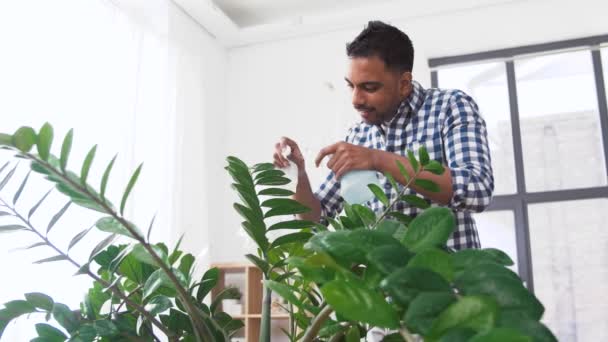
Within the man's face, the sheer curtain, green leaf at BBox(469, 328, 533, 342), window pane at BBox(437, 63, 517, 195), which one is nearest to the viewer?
green leaf at BBox(469, 328, 533, 342)

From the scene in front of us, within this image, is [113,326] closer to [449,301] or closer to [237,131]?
[449,301]

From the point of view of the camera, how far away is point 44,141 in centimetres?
45

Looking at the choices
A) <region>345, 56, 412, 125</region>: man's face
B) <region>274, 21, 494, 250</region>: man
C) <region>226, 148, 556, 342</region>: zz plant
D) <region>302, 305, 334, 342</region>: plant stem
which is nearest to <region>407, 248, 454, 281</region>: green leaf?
<region>226, 148, 556, 342</region>: zz plant

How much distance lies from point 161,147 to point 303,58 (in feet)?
4.88

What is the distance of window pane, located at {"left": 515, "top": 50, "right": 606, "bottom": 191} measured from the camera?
416cm

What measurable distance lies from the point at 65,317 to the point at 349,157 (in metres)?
0.62

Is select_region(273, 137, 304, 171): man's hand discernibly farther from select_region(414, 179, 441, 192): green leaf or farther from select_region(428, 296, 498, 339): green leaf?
select_region(428, 296, 498, 339): green leaf

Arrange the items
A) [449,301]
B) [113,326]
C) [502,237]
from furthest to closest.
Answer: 1. [502,237]
2. [113,326]
3. [449,301]

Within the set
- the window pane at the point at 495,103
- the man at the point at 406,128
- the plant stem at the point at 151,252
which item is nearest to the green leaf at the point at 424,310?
the plant stem at the point at 151,252

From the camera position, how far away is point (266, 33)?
15.7ft

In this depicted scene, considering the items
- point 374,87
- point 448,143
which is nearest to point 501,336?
point 448,143

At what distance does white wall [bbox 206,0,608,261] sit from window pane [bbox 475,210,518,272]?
3.57 ft

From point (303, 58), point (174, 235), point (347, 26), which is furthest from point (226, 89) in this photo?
point (174, 235)

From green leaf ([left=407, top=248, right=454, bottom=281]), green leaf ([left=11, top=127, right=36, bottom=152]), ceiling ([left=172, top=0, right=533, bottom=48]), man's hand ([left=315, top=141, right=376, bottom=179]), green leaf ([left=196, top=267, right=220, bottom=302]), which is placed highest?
ceiling ([left=172, top=0, right=533, bottom=48])
